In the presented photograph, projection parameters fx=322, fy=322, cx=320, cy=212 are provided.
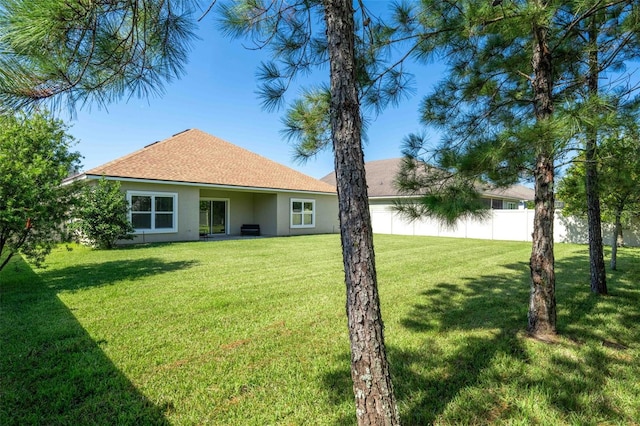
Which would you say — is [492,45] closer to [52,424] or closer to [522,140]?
[522,140]

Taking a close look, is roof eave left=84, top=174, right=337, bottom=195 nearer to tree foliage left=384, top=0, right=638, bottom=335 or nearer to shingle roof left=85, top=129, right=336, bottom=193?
shingle roof left=85, top=129, right=336, bottom=193

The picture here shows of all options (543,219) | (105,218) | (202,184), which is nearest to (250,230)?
(202,184)

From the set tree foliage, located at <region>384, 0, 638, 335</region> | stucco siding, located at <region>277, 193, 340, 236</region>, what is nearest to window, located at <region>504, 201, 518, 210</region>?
stucco siding, located at <region>277, 193, 340, 236</region>

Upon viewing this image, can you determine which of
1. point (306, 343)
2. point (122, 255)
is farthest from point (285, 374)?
point (122, 255)

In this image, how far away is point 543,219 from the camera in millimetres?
3541

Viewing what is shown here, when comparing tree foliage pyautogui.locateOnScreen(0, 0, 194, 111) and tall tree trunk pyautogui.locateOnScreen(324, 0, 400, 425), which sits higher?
tree foliage pyautogui.locateOnScreen(0, 0, 194, 111)

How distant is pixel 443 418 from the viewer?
2.22m

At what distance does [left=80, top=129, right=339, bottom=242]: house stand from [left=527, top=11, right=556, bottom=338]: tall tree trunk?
12.3 m

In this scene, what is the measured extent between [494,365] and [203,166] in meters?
14.7

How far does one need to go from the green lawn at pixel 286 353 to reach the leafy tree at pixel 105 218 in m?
4.34

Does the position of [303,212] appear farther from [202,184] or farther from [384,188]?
[384,188]

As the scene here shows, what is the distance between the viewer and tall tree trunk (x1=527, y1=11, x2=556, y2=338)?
3520 millimetres

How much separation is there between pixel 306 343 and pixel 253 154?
17815 millimetres

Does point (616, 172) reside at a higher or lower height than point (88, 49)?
lower
